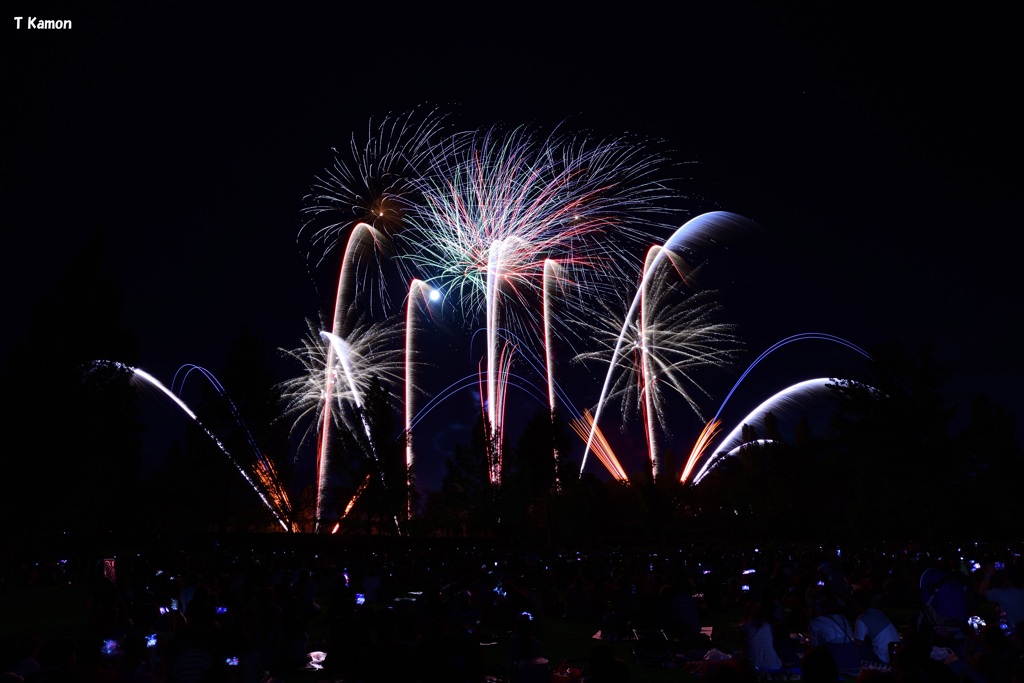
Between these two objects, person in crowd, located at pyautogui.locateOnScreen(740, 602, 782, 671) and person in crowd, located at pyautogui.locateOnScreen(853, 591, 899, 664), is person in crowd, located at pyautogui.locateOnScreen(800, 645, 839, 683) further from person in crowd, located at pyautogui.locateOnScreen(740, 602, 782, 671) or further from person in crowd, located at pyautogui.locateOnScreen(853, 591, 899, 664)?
person in crowd, located at pyautogui.locateOnScreen(853, 591, 899, 664)

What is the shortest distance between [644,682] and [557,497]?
203 ft

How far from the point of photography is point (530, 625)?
29.9 ft

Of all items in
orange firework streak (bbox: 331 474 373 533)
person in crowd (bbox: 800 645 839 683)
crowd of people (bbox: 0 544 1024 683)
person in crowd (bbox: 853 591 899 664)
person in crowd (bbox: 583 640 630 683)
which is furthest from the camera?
orange firework streak (bbox: 331 474 373 533)

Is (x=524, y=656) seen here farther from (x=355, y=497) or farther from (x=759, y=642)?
(x=355, y=497)

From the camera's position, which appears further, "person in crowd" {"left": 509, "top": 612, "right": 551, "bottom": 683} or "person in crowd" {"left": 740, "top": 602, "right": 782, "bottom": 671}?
"person in crowd" {"left": 740, "top": 602, "right": 782, "bottom": 671}

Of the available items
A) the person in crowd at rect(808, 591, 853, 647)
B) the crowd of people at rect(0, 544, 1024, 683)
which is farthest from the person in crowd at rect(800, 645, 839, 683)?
the person in crowd at rect(808, 591, 853, 647)

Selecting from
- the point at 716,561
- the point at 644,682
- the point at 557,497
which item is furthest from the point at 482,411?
the point at 644,682

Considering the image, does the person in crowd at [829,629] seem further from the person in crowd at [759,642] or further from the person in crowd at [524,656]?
the person in crowd at [524,656]

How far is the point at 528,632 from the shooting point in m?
9.01

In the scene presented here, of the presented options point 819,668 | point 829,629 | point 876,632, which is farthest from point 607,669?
point 876,632

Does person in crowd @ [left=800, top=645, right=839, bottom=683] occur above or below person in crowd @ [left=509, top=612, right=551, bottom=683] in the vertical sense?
above

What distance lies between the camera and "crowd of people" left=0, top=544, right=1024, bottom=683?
663 centimetres

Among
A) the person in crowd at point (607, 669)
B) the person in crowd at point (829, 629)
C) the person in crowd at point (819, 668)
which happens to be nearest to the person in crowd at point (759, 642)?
the person in crowd at point (829, 629)

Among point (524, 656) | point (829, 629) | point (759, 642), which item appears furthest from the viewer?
point (759, 642)
